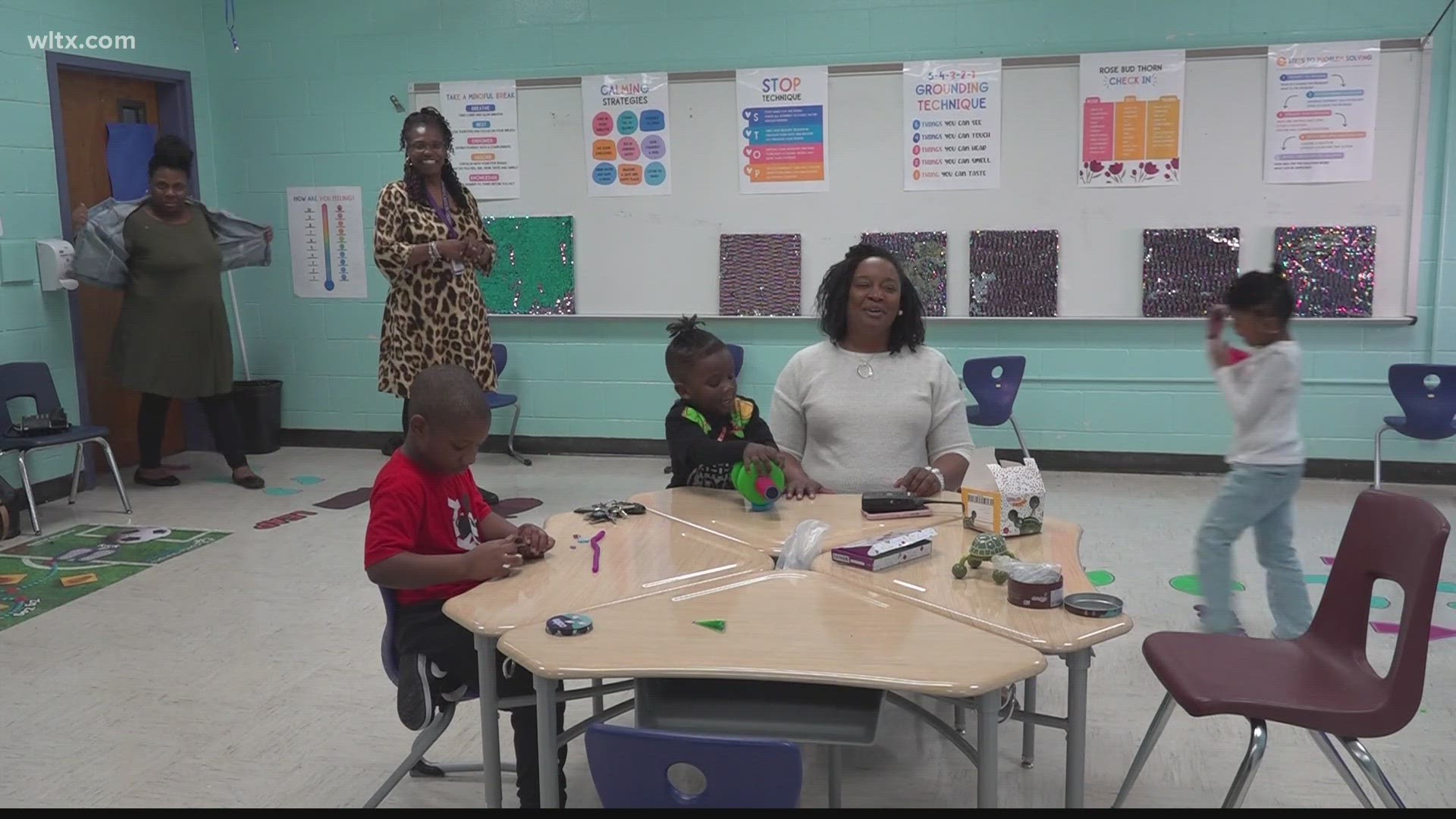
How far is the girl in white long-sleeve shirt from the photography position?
3.07m

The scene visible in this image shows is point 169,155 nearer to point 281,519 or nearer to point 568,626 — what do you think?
point 281,519

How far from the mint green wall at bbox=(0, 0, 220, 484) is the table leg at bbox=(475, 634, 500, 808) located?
4.31 m

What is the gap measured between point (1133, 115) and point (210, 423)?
4827mm

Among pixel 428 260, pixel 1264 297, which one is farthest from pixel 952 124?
pixel 1264 297

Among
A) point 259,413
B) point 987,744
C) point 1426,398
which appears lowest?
point 259,413

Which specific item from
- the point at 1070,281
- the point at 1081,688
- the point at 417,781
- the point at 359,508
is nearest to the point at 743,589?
the point at 1081,688

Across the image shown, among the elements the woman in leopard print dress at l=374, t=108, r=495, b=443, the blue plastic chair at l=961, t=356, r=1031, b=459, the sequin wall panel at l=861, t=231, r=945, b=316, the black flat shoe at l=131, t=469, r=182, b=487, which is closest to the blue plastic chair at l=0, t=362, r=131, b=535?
the black flat shoe at l=131, t=469, r=182, b=487

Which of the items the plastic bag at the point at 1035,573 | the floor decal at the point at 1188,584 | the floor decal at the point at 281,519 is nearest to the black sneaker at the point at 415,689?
the plastic bag at the point at 1035,573

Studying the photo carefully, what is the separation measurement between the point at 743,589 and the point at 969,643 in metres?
0.45

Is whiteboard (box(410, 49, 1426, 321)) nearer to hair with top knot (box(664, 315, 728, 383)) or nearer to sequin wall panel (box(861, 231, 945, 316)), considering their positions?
sequin wall panel (box(861, 231, 945, 316))

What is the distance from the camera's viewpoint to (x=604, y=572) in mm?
2207

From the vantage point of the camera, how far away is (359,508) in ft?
17.3

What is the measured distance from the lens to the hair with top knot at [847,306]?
305cm

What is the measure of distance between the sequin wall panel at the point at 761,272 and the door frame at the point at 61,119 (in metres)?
Result: 3.07
